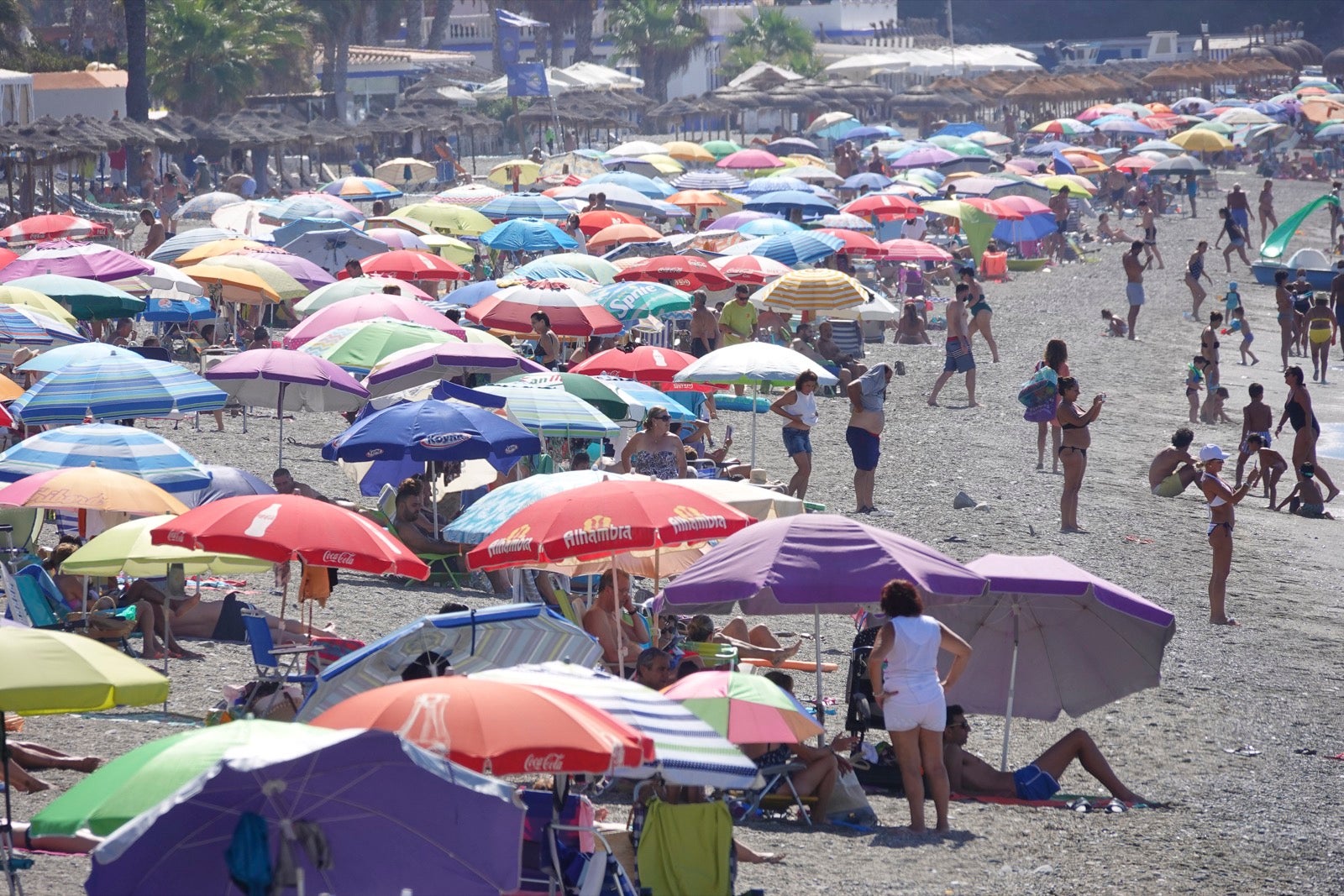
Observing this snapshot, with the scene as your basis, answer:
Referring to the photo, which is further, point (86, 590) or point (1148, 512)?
point (1148, 512)

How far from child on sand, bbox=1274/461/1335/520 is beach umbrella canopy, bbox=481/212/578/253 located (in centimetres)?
1038

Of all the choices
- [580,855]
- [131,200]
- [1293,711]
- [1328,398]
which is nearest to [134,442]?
[580,855]

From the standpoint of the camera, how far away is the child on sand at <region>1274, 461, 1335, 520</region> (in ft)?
55.3

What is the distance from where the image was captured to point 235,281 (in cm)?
1811

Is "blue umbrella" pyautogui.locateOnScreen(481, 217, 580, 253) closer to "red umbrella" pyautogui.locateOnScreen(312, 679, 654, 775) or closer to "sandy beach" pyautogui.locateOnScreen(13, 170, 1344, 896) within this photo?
"sandy beach" pyautogui.locateOnScreen(13, 170, 1344, 896)

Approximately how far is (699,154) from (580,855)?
36.5m

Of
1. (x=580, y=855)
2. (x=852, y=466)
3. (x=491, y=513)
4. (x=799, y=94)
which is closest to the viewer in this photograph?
(x=580, y=855)

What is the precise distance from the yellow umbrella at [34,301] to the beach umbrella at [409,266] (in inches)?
180

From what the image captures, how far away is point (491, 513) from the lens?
9453mm

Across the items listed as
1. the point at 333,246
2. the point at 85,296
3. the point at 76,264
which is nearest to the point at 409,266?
the point at 333,246

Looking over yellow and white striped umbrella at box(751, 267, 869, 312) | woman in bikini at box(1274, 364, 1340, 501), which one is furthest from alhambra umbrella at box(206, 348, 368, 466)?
woman in bikini at box(1274, 364, 1340, 501)

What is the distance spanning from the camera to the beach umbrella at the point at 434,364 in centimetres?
1368

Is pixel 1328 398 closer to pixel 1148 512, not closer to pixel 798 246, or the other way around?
pixel 798 246

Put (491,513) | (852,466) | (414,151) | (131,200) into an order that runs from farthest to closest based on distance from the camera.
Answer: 1. (414,151)
2. (131,200)
3. (852,466)
4. (491,513)
